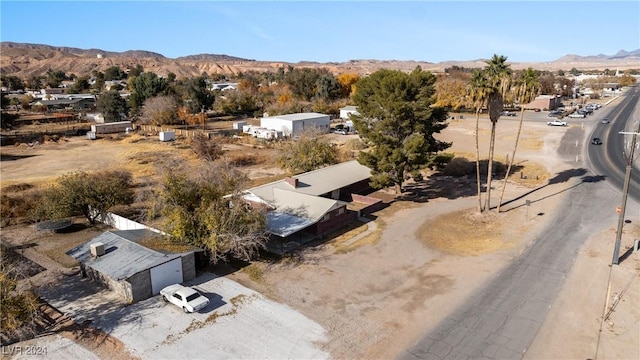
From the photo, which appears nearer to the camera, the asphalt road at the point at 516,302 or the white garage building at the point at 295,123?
the asphalt road at the point at 516,302

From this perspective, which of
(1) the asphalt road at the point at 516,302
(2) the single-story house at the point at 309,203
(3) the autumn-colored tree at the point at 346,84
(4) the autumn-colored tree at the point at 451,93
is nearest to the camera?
(1) the asphalt road at the point at 516,302

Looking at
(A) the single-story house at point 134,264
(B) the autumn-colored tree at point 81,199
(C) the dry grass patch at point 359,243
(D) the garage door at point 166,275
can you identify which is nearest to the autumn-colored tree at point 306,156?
(C) the dry grass patch at point 359,243

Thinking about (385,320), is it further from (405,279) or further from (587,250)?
(587,250)

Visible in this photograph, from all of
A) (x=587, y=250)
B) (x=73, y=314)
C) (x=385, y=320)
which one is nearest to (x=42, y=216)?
(x=73, y=314)

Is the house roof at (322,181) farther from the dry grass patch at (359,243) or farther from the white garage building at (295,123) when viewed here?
the white garage building at (295,123)

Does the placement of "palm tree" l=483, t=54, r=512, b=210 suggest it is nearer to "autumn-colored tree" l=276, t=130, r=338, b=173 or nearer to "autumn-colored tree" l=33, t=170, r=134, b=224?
"autumn-colored tree" l=276, t=130, r=338, b=173

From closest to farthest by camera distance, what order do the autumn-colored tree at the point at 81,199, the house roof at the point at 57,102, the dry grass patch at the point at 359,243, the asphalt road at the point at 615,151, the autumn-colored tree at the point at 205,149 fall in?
the dry grass patch at the point at 359,243 < the autumn-colored tree at the point at 81,199 < the asphalt road at the point at 615,151 < the autumn-colored tree at the point at 205,149 < the house roof at the point at 57,102

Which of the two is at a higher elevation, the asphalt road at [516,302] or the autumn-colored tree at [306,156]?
the autumn-colored tree at [306,156]

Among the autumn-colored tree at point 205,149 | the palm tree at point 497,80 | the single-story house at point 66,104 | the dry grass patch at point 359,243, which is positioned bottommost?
the dry grass patch at point 359,243

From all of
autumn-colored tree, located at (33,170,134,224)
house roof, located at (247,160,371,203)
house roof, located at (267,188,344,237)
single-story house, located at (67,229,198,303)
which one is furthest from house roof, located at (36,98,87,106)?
single-story house, located at (67,229,198,303)
